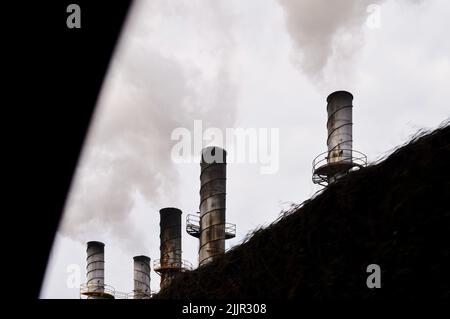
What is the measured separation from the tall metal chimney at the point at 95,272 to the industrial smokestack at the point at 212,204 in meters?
11.9

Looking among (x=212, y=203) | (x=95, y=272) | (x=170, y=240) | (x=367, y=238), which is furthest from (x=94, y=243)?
(x=367, y=238)

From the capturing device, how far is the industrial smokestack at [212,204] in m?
21.5

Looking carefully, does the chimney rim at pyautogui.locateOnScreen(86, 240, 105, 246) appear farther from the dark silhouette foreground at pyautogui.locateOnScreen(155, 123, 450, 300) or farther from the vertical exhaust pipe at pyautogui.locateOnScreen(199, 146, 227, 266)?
the dark silhouette foreground at pyautogui.locateOnScreen(155, 123, 450, 300)

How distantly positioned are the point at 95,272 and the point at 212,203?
13.3m

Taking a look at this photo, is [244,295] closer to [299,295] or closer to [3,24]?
[299,295]

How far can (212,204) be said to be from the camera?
2181 centimetres

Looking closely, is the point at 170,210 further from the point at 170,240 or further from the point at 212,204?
the point at 212,204

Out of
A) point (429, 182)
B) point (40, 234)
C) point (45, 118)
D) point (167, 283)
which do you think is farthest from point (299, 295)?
point (40, 234)

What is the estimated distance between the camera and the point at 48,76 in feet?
22.9

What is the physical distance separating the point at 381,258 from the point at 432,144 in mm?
1165

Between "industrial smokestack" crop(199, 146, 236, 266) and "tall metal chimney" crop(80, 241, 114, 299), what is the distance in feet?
39.1

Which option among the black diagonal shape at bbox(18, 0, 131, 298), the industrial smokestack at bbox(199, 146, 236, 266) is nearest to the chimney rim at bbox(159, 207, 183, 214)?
the industrial smokestack at bbox(199, 146, 236, 266)

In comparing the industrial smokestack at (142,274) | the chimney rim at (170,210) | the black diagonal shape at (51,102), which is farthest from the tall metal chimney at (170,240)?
the black diagonal shape at (51,102)

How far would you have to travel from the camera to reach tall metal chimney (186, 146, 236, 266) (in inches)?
848
